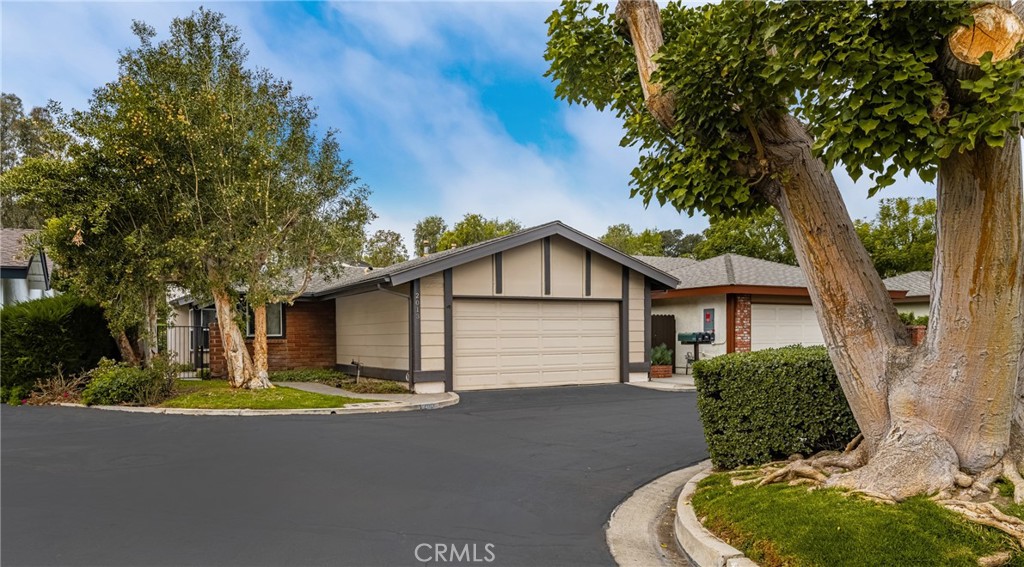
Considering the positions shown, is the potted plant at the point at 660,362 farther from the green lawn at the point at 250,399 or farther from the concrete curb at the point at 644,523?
the concrete curb at the point at 644,523


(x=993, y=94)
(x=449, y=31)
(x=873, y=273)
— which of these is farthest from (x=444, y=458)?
(x=449, y=31)

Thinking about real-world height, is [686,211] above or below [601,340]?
above

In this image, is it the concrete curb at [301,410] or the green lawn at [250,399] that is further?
the green lawn at [250,399]

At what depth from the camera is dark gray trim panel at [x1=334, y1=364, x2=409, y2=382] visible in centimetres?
1437

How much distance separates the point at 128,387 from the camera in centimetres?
1185

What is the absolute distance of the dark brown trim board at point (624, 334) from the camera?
Answer: 51.9ft

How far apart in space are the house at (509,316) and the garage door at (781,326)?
12.9ft

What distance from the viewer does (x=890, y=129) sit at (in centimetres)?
372

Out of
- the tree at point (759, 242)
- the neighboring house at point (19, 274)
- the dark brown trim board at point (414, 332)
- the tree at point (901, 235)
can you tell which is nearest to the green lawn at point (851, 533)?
the dark brown trim board at point (414, 332)

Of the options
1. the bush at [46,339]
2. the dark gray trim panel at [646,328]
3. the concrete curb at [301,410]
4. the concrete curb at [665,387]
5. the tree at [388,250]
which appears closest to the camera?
the concrete curb at [301,410]

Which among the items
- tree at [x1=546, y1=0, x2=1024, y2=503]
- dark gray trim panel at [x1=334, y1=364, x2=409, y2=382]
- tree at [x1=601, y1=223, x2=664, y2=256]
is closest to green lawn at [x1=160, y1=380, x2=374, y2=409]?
dark gray trim panel at [x1=334, y1=364, x2=409, y2=382]

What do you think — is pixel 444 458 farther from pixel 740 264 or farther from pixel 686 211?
pixel 740 264

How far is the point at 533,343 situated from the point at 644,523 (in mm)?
9975

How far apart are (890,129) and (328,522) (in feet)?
16.2
